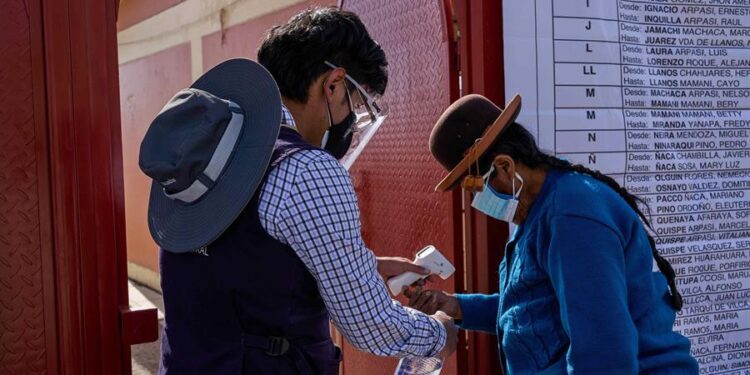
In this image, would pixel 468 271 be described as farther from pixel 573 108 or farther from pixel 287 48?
pixel 287 48

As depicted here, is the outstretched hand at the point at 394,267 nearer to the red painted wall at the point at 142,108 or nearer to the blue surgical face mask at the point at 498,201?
the blue surgical face mask at the point at 498,201

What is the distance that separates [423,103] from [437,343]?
4.20 ft

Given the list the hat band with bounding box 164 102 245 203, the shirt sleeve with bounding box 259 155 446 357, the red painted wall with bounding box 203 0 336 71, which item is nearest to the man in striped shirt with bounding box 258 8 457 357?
the shirt sleeve with bounding box 259 155 446 357

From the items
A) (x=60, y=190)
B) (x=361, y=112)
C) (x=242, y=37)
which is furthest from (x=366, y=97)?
(x=242, y=37)

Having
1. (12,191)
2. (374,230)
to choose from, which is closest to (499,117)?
(12,191)

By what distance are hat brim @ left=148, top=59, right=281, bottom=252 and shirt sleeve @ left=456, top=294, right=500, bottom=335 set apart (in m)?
0.95

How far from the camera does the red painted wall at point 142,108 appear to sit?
7320mm

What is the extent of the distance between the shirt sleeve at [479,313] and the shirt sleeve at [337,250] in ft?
1.84

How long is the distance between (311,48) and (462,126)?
43 centimetres

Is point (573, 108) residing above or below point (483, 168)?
above

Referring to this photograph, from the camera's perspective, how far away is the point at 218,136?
151cm

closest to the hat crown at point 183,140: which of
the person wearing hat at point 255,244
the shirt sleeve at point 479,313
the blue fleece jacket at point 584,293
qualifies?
the person wearing hat at point 255,244

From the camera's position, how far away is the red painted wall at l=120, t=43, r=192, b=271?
7320mm

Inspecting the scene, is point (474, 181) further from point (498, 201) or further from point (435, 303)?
point (435, 303)
